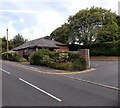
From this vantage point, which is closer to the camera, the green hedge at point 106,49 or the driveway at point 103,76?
the driveway at point 103,76

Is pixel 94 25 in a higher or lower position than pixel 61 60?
higher

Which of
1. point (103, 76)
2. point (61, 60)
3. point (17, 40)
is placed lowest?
point (103, 76)

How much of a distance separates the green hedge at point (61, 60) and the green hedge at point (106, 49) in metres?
12.0

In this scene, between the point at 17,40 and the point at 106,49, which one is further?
the point at 17,40

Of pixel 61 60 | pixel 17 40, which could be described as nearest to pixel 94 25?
pixel 61 60

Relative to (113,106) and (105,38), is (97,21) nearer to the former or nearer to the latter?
(105,38)

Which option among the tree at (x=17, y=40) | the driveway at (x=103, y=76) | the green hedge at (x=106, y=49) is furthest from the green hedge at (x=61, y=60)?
the tree at (x=17, y=40)

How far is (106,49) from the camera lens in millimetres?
23281

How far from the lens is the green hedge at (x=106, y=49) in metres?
21.4

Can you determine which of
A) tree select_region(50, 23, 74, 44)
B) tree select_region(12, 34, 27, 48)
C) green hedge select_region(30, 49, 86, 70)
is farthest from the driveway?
tree select_region(12, 34, 27, 48)

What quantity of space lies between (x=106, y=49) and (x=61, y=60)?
1365cm

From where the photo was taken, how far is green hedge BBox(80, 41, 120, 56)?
21.4m

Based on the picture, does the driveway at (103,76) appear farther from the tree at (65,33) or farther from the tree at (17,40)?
the tree at (17,40)

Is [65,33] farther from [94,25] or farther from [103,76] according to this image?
[103,76]
